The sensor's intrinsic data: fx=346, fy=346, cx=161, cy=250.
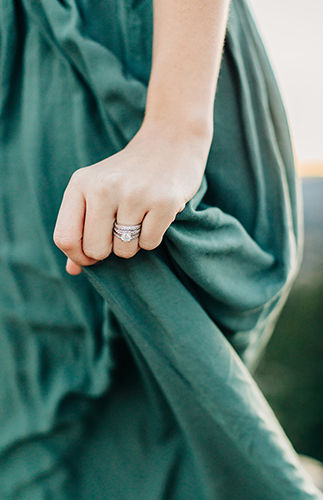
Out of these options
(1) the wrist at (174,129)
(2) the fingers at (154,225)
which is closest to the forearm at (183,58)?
(1) the wrist at (174,129)

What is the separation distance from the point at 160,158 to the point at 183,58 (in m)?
0.14

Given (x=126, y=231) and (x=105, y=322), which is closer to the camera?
Result: (x=126, y=231)

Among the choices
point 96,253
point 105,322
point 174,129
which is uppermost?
point 174,129

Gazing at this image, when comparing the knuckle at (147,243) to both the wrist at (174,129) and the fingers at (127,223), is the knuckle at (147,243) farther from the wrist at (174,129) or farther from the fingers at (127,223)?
the wrist at (174,129)

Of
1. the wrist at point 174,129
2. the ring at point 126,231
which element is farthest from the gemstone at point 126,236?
the wrist at point 174,129

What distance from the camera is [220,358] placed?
0.49m

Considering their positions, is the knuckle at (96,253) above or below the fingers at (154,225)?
below

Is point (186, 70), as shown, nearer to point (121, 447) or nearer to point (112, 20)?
point (112, 20)

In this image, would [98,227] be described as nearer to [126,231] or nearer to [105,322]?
[126,231]

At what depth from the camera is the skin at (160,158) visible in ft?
1.27

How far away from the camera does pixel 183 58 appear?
447 millimetres

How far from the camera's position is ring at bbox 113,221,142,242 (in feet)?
1.31

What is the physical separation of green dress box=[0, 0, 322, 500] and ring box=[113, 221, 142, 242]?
0.22 ft

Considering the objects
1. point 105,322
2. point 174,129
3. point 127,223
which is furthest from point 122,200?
point 105,322
